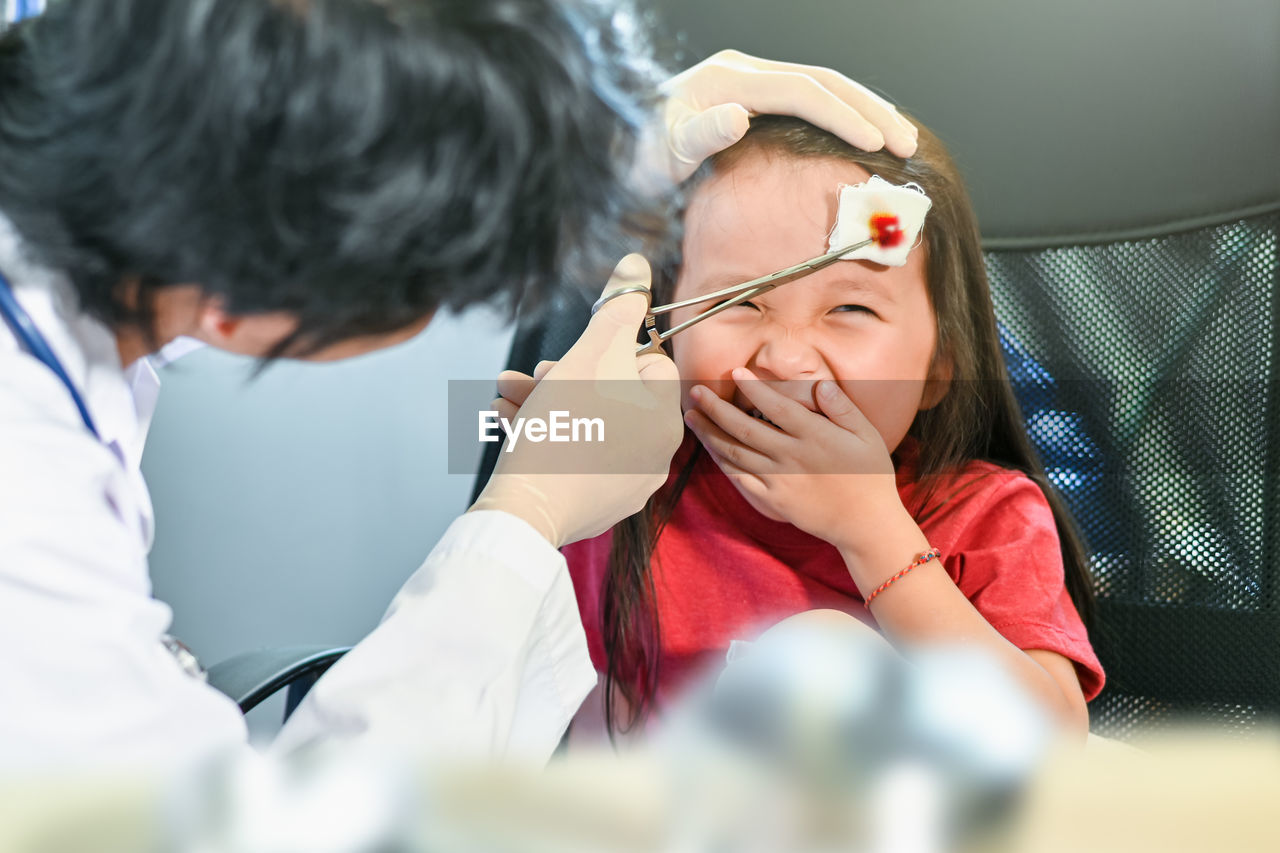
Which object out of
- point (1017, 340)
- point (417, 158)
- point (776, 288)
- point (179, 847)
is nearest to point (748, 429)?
point (776, 288)

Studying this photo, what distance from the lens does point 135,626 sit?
1.21ft

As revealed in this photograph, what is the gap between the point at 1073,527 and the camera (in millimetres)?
Result: 675

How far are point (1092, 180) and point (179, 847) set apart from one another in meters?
0.64

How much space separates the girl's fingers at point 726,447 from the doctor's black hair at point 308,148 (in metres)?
0.26

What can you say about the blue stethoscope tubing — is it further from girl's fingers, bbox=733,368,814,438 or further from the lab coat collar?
girl's fingers, bbox=733,368,814,438

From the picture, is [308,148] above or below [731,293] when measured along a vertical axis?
above

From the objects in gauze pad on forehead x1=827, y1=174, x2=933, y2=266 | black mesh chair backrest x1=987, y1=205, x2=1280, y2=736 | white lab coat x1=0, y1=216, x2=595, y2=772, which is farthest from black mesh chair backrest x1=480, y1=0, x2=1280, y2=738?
white lab coat x1=0, y1=216, x2=595, y2=772

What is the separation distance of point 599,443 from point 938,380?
0.25 m

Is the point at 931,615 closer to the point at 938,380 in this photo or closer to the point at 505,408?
the point at 938,380

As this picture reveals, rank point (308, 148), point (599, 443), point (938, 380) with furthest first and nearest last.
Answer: point (938, 380), point (599, 443), point (308, 148)

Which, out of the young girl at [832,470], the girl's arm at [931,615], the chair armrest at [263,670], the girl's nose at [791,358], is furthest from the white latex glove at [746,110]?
the chair armrest at [263,670]

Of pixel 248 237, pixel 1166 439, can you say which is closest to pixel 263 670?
pixel 248 237

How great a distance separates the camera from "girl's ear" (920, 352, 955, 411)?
0.66 meters

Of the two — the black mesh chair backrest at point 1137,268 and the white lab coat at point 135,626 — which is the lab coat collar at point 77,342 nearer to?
the white lab coat at point 135,626
